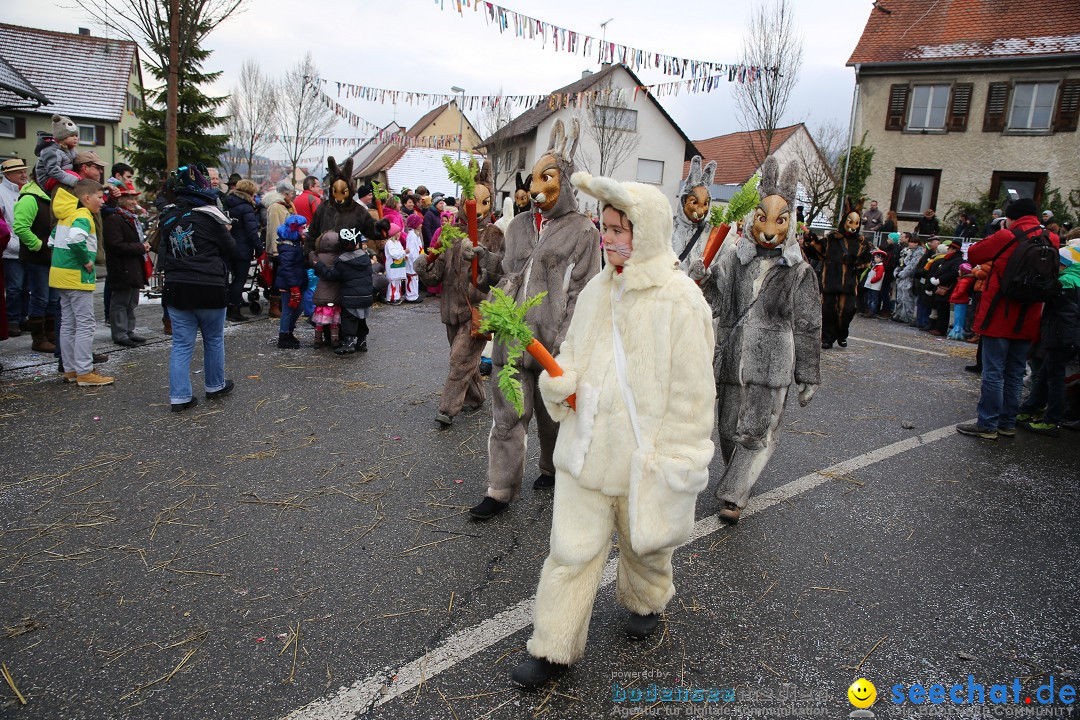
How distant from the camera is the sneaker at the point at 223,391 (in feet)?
20.6

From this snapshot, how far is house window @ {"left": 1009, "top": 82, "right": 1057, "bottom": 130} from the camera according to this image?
72.5 ft

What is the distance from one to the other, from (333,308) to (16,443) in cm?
402

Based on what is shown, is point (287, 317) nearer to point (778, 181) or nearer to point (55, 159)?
point (55, 159)

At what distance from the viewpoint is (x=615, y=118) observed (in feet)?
98.3

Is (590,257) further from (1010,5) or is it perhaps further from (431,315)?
(1010,5)

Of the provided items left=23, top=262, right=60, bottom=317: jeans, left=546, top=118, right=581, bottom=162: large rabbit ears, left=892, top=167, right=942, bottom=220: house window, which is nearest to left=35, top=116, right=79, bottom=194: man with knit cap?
left=23, top=262, right=60, bottom=317: jeans

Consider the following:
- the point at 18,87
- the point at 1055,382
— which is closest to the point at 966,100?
the point at 1055,382

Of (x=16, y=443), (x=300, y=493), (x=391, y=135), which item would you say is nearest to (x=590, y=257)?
(x=300, y=493)

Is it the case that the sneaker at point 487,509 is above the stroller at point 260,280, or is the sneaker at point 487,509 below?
below

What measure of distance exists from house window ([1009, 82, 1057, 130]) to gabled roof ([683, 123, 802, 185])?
1155 centimetres

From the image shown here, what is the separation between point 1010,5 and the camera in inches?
930

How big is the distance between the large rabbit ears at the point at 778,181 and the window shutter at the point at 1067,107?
2423 cm

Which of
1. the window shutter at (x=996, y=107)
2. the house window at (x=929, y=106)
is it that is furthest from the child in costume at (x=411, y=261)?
the window shutter at (x=996, y=107)

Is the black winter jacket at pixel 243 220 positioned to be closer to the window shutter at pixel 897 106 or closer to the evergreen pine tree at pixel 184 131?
the evergreen pine tree at pixel 184 131
